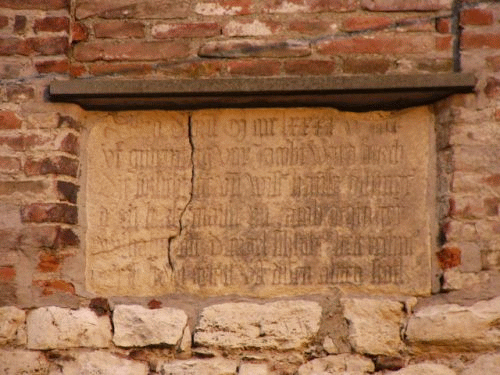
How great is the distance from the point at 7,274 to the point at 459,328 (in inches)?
65.7

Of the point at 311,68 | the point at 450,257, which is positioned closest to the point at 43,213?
the point at 311,68

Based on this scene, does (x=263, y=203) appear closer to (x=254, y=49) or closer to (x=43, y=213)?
(x=254, y=49)

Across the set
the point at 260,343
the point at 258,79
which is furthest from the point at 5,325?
the point at 258,79

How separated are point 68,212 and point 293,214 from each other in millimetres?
844

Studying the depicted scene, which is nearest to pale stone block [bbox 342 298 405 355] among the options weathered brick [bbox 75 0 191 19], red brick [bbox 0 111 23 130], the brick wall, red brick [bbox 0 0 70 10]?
the brick wall

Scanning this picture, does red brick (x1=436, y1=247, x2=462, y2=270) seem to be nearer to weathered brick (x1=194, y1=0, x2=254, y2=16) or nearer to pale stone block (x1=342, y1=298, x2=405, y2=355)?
pale stone block (x1=342, y1=298, x2=405, y2=355)

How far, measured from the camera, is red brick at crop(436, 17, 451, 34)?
5055 mm

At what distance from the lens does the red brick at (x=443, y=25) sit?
505 cm

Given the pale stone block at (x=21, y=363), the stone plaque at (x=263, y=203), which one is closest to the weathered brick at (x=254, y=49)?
the stone plaque at (x=263, y=203)

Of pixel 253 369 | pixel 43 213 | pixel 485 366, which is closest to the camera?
pixel 485 366

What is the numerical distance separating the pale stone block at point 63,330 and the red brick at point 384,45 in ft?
4.38

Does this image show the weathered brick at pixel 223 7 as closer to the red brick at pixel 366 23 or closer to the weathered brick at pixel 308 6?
the weathered brick at pixel 308 6

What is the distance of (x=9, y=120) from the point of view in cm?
508

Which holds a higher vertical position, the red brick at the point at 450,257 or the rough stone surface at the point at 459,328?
the red brick at the point at 450,257
